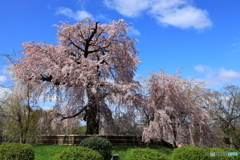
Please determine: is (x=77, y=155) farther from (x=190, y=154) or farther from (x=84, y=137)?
(x=84, y=137)

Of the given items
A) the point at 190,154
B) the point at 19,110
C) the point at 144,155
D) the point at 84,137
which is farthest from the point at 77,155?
the point at 19,110

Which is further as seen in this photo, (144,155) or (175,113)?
(175,113)

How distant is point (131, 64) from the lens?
19875mm

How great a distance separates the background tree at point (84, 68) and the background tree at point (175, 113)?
1.93 meters

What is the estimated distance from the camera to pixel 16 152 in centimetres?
865

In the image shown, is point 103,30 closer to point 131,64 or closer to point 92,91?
point 131,64

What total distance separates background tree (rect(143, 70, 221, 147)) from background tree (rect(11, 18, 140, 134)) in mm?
1929

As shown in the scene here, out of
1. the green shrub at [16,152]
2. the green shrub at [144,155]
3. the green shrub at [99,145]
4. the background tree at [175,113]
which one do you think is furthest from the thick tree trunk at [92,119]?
the green shrub at [144,155]

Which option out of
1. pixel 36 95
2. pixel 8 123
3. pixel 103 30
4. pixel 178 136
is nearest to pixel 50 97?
pixel 36 95

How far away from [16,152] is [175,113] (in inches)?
491

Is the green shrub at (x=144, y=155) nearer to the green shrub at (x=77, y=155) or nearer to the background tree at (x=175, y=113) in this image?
the green shrub at (x=77, y=155)

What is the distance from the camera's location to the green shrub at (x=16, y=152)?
8445mm

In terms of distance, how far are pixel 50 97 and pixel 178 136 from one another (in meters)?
10.9

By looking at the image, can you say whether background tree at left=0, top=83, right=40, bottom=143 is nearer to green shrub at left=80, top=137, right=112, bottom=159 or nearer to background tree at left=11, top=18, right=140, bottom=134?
background tree at left=11, top=18, right=140, bottom=134
